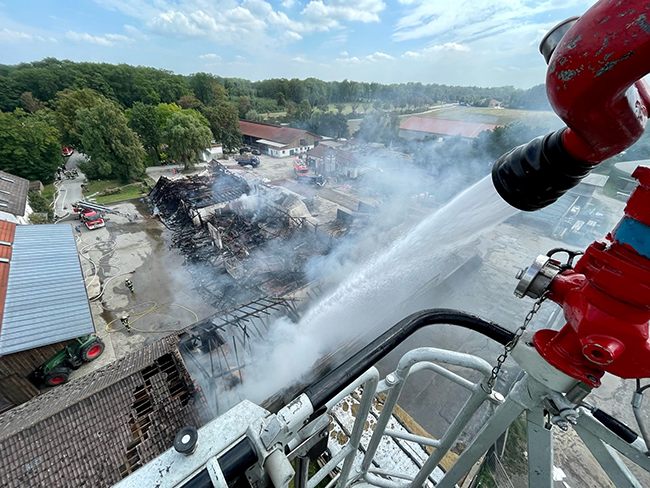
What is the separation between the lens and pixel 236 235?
52.6ft

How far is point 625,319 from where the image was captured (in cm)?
152

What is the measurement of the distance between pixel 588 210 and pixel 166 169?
43591 millimetres

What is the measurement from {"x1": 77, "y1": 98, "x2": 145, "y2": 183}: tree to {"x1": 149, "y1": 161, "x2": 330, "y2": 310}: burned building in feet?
23.0

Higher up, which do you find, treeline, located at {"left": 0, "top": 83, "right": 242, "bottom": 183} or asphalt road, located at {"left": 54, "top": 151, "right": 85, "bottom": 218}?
treeline, located at {"left": 0, "top": 83, "right": 242, "bottom": 183}

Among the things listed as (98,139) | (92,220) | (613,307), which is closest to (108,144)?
(98,139)

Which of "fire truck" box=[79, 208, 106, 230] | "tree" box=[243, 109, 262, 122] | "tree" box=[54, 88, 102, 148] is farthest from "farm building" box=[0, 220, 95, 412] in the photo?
"tree" box=[243, 109, 262, 122]

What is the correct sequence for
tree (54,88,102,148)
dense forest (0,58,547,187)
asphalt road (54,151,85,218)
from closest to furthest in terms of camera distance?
asphalt road (54,151,85,218) < dense forest (0,58,547,187) < tree (54,88,102,148)

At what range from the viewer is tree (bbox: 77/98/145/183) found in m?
23.9

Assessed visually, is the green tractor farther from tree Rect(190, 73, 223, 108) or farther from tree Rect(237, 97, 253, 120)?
Answer: tree Rect(190, 73, 223, 108)

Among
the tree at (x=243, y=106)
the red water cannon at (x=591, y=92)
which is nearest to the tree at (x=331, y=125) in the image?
the tree at (x=243, y=106)

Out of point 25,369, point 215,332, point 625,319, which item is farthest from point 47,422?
point 625,319

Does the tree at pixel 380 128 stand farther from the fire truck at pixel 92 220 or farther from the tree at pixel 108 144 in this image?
the fire truck at pixel 92 220

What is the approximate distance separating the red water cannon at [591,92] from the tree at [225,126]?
1689 inches

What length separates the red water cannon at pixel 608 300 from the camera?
4.55ft
